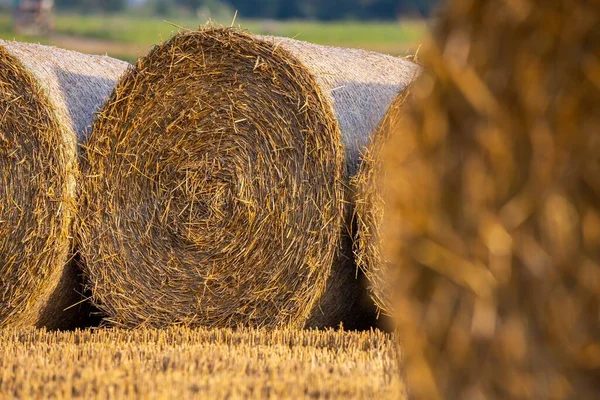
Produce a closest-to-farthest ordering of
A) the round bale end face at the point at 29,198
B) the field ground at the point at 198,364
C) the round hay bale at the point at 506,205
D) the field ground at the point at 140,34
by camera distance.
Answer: the round hay bale at the point at 506,205 < the field ground at the point at 198,364 < the round bale end face at the point at 29,198 < the field ground at the point at 140,34

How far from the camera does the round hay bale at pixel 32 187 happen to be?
15.2 feet

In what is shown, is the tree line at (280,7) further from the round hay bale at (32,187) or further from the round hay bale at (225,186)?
the round hay bale at (32,187)

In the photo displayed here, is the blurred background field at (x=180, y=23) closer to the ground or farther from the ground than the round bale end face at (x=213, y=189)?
farther from the ground

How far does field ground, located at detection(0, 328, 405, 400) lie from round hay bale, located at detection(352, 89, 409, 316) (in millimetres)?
364

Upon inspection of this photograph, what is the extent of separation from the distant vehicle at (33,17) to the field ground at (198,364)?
22.1 meters

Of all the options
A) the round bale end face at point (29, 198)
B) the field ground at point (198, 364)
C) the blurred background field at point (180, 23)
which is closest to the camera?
the field ground at point (198, 364)

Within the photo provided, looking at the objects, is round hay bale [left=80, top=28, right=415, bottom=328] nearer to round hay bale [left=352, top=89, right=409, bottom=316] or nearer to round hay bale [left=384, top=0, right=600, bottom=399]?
round hay bale [left=352, top=89, right=409, bottom=316]

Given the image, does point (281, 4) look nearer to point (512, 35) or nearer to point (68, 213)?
point (68, 213)

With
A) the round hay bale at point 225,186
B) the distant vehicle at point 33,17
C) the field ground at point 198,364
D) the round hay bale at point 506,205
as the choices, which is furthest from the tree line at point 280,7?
the round hay bale at point 506,205

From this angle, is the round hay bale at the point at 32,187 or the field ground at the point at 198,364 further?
the round hay bale at the point at 32,187

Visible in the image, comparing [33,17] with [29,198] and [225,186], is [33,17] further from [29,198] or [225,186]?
[225,186]

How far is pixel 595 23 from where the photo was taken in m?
1.75

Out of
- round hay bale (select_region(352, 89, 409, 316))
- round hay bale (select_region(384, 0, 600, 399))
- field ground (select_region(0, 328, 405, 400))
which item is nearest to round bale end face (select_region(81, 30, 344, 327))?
round hay bale (select_region(352, 89, 409, 316))

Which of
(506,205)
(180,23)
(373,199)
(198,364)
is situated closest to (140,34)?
(180,23)
